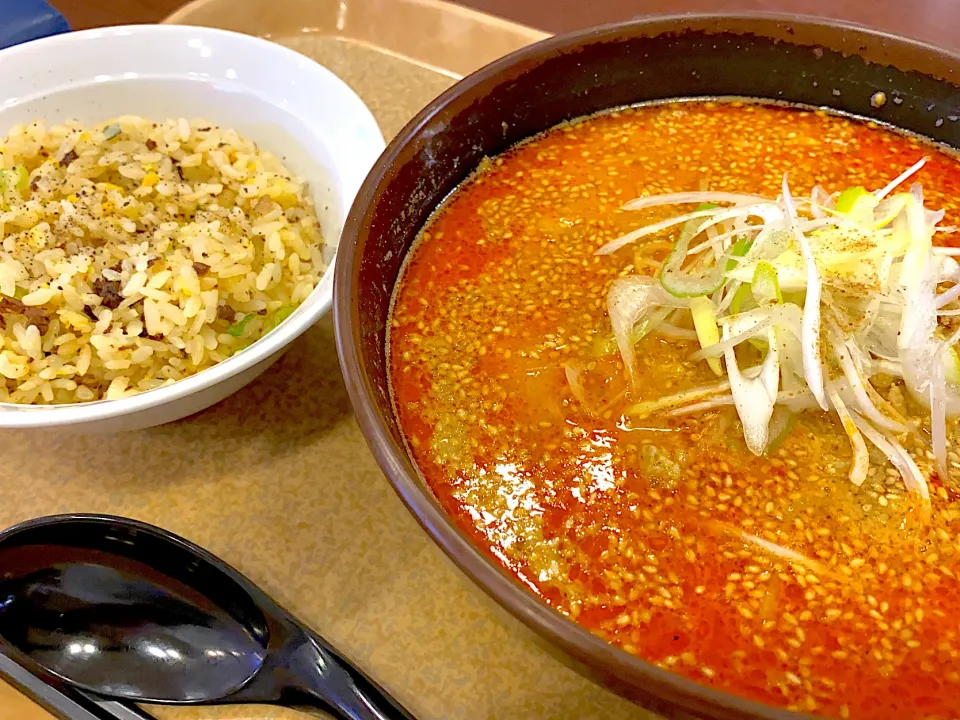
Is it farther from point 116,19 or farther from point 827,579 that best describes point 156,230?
point 827,579

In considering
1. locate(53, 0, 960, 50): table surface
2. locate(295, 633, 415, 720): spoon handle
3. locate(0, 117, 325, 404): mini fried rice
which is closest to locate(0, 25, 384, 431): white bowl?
locate(0, 117, 325, 404): mini fried rice

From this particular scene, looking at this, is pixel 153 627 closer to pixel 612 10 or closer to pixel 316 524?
pixel 316 524

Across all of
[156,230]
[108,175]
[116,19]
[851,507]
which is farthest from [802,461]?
[116,19]

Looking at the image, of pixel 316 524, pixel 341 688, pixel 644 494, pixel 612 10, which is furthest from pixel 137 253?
pixel 612 10

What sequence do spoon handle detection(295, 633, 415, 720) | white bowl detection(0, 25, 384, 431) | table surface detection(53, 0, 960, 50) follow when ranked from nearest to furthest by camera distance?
1. spoon handle detection(295, 633, 415, 720)
2. white bowl detection(0, 25, 384, 431)
3. table surface detection(53, 0, 960, 50)

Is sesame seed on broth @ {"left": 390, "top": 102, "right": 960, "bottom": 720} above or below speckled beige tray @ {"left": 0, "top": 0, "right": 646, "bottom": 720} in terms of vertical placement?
above

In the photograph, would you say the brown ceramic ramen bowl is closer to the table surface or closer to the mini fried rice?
the mini fried rice
